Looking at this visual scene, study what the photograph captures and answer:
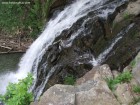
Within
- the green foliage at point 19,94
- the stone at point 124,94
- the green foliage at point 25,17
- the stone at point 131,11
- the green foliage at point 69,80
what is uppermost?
the green foliage at point 25,17

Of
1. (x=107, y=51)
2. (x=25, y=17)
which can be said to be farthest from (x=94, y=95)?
(x=25, y=17)

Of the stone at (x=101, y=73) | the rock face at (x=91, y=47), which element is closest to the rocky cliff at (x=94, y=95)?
the stone at (x=101, y=73)

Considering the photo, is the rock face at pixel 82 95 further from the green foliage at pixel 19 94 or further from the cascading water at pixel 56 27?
the cascading water at pixel 56 27

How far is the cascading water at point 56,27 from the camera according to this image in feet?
40.5

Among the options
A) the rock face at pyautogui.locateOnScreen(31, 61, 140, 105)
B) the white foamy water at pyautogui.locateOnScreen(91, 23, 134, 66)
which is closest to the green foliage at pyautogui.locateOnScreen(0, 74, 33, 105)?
the rock face at pyautogui.locateOnScreen(31, 61, 140, 105)

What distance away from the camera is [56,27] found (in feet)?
47.5

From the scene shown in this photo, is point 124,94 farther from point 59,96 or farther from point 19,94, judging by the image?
point 19,94

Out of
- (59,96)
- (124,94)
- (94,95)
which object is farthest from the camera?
(124,94)

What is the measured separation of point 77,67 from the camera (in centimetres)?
1032

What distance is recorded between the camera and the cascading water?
40.5ft

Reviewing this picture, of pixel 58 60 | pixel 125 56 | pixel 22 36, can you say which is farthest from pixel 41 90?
pixel 22 36

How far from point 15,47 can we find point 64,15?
117 inches

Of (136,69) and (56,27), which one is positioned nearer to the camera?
(136,69)

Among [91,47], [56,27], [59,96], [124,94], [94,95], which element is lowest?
[124,94]
